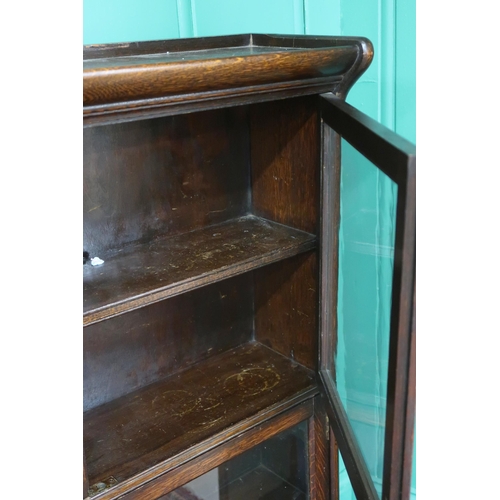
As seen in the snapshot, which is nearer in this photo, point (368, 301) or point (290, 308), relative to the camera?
point (368, 301)

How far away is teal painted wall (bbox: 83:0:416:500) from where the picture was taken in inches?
34.7

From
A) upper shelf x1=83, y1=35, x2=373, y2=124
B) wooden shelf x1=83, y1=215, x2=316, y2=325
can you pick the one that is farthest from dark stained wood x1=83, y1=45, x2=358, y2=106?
wooden shelf x1=83, y1=215, x2=316, y2=325

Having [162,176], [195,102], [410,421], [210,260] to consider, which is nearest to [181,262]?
[210,260]

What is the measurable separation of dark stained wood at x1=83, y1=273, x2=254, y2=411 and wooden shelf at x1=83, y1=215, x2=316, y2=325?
136mm

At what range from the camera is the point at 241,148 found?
4.00 ft

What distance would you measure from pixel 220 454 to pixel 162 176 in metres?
0.52

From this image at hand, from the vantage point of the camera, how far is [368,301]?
1001mm

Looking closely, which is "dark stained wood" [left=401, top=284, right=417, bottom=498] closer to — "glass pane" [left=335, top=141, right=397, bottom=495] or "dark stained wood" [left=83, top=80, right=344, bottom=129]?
"glass pane" [left=335, top=141, right=397, bottom=495]

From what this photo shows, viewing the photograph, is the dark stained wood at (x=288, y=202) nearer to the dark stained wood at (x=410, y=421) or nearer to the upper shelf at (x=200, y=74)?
the upper shelf at (x=200, y=74)

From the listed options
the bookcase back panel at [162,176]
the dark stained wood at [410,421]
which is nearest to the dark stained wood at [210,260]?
the bookcase back panel at [162,176]

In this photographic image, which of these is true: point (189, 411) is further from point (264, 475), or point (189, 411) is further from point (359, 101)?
point (359, 101)

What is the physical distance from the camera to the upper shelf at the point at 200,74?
741 mm
